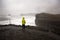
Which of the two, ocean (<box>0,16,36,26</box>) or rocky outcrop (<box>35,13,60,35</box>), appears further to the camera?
ocean (<box>0,16,36,26</box>)

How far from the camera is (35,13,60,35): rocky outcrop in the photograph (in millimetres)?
1387


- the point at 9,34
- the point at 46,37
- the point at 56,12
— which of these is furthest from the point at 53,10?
the point at 9,34

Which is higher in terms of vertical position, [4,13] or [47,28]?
[4,13]

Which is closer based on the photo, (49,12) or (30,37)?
(30,37)

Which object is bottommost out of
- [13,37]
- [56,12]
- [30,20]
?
[13,37]

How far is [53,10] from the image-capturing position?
167cm

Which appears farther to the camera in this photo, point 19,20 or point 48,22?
point 19,20

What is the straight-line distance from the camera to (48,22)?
147cm

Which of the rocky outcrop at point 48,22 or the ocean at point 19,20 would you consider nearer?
the rocky outcrop at point 48,22

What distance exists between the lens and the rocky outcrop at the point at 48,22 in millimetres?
1387

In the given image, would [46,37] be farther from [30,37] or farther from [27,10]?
[27,10]

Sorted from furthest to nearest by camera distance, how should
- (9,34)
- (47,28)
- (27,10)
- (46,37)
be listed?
(27,10) → (47,28) → (9,34) → (46,37)

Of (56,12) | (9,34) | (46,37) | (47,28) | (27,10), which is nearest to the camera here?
(46,37)

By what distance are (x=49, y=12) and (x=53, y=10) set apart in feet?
0.22
